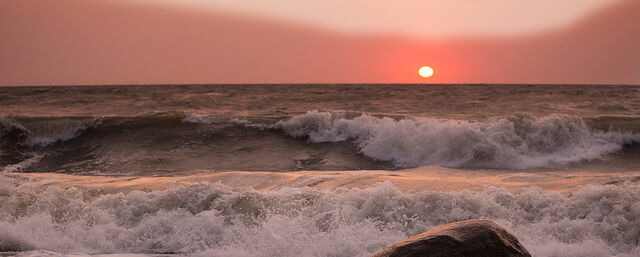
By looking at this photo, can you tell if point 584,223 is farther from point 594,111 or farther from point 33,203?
point 594,111

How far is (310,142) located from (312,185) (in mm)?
5235

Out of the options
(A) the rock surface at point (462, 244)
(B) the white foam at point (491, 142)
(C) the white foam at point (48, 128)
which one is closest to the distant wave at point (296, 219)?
(A) the rock surface at point (462, 244)

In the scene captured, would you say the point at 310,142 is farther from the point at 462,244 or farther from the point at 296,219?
the point at 462,244

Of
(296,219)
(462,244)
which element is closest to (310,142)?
(296,219)

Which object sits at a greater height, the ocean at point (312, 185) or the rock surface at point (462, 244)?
the rock surface at point (462, 244)

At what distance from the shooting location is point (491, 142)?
9.61 metres

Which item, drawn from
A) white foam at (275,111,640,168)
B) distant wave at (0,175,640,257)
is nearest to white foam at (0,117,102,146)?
white foam at (275,111,640,168)

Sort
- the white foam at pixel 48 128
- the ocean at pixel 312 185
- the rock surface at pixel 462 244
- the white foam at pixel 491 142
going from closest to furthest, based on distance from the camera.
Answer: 1. the rock surface at pixel 462 244
2. the ocean at pixel 312 185
3. the white foam at pixel 491 142
4. the white foam at pixel 48 128

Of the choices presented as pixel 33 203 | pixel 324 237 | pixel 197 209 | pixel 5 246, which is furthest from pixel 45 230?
pixel 324 237

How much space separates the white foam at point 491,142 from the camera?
9320mm

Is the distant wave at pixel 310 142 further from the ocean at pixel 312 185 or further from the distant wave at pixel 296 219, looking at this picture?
the distant wave at pixel 296 219

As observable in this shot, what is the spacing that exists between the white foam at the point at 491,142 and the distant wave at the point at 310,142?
0.07ft

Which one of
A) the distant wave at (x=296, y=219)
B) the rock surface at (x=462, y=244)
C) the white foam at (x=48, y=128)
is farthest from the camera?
the white foam at (x=48, y=128)

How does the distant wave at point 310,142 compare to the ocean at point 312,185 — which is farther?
the distant wave at point 310,142
